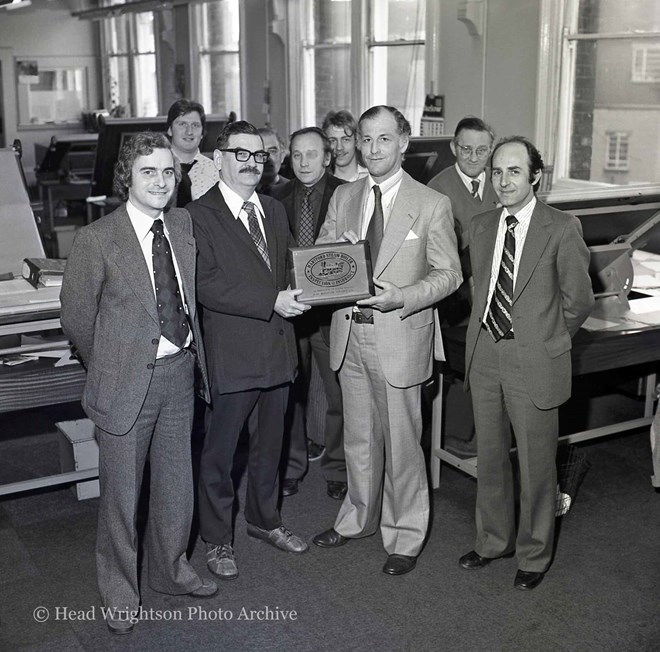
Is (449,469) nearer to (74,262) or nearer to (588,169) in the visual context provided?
(74,262)

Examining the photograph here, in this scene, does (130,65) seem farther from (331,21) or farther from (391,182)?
(391,182)

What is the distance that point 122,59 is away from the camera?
13.3 metres

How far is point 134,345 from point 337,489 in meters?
1.45

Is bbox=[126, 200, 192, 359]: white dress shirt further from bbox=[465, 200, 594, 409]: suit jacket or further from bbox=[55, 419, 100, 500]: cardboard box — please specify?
bbox=[55, 419, 100, 500]: cardboard box

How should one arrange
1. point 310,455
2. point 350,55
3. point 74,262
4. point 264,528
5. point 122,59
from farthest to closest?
point 122,59, point 350,55, point 310,455, point 264,528, point 74,262

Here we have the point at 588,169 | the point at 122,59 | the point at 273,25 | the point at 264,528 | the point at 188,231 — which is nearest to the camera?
the point at 188,231

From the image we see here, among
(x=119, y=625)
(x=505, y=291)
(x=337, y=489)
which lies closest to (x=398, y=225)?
(x=505, y=291)

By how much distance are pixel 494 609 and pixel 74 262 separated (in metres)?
1.68

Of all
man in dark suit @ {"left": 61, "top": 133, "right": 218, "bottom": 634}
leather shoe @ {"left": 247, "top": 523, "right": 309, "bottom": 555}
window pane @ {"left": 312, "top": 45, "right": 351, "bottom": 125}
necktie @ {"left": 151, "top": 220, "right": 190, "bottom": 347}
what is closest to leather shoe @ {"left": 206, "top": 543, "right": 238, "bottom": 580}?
leather shoe @ {"left": 247, "top": 523, "right": 309, "bottom": 555}

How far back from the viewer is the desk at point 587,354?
360 centimetres

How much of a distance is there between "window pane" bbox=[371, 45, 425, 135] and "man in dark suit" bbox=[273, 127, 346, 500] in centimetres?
343

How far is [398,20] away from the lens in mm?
7148

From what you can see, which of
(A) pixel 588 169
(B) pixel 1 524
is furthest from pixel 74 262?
(A) pixel 588 169

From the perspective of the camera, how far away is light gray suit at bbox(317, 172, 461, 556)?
3.02 metres
